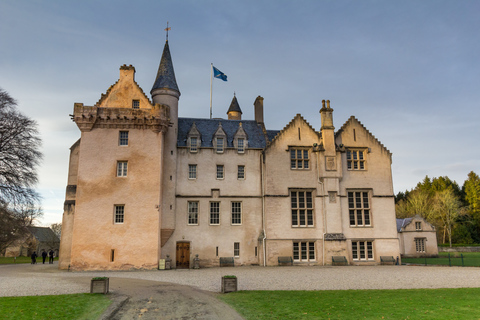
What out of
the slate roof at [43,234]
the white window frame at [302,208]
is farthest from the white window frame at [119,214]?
the slate roof at [43,234]

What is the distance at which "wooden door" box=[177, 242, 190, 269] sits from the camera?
33.2 m

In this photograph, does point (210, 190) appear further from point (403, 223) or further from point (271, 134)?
point (403, 223)

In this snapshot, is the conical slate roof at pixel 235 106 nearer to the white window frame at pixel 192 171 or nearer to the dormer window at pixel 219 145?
the dormer window at pixel 219 145

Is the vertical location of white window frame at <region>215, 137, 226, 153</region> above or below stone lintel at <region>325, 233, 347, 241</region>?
above

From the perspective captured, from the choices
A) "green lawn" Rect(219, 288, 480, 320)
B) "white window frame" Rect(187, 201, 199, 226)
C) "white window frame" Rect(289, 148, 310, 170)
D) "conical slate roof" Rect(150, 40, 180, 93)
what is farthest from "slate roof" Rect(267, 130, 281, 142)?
"green lawn" Rect(219, 288, 480, 320)

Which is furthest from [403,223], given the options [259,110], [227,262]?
[227,262]

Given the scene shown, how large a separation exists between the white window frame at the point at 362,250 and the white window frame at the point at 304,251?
424 cm

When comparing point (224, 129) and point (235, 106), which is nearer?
point (224, 129)

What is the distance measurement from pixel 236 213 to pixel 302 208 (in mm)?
6679

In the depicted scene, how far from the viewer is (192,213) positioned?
1359 inches

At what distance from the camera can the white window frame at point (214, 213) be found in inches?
1367

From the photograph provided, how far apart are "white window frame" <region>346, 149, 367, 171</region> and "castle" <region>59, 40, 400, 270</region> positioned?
0.11m

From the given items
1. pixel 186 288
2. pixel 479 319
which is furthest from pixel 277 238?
pixel 479 319

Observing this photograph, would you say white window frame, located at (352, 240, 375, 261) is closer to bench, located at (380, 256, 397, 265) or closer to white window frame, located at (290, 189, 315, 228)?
bench, located at (380, 256, 397, 265)
